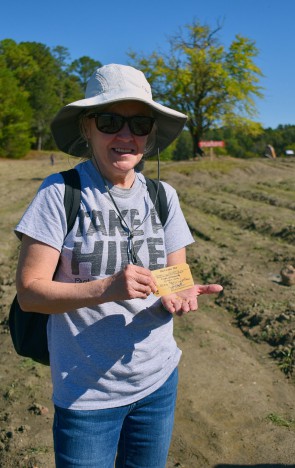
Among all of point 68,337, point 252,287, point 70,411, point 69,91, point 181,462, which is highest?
point 69,91

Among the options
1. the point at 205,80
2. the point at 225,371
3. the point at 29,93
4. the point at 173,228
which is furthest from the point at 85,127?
the point at 29,93

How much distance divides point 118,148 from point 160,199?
0.88ft

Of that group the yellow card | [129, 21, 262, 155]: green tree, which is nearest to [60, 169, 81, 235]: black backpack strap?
the yellow card

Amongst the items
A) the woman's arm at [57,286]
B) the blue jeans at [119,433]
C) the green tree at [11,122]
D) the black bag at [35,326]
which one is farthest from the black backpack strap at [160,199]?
the green tree at [11,122]

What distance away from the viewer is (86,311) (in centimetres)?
171

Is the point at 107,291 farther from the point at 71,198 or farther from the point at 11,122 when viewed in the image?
the point at 11,122

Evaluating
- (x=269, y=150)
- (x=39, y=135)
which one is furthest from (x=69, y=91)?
(x=269, y=150)

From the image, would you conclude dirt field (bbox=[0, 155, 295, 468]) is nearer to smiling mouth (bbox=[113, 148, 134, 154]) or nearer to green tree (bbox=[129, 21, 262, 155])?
smiling mouth (bbox=[113, 148, 134, 154])

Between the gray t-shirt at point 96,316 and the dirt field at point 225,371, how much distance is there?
0.53 m

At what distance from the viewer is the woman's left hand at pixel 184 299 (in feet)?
5.89

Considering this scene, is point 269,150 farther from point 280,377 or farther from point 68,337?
point 68,337

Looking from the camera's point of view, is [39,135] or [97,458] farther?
[39,135]

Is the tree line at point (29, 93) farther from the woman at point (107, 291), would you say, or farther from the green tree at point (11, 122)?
Result: the woman at point (107, 291)

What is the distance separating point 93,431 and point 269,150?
25546mm
